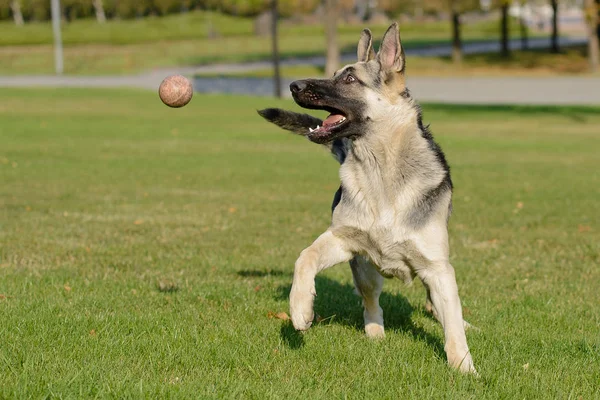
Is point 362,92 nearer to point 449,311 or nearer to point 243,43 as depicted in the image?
point 449,311

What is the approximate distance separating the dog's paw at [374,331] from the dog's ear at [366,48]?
200 centimetres

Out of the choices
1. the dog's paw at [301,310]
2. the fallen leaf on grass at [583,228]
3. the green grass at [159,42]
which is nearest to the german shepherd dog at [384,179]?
the dog's paw at [301,310]

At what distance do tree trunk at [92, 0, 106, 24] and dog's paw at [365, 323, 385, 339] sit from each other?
364 ft

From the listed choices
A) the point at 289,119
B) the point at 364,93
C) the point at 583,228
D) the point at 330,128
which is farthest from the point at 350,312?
the point at 583,228

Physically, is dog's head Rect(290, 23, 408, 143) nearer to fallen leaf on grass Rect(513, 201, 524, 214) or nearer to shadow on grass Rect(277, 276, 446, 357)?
shadow on grass Rect(277, 276, 446, 357)

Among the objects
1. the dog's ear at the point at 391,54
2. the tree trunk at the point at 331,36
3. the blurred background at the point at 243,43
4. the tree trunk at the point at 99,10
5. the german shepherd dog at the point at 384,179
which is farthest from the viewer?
the tree trunk at the point at 99,10

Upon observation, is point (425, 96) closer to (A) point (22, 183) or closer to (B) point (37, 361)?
(A) point (22, 183)

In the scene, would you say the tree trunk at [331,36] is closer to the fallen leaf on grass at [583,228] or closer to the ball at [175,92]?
the fallen leaf on grass at [583,228]

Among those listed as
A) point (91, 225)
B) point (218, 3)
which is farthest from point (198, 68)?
point (91, 225)

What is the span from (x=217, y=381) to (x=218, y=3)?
11668 centimetres

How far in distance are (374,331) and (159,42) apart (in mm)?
90321

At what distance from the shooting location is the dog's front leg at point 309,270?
5.69 m

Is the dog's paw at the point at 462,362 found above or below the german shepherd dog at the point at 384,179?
below

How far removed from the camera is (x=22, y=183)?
16.9 metres
